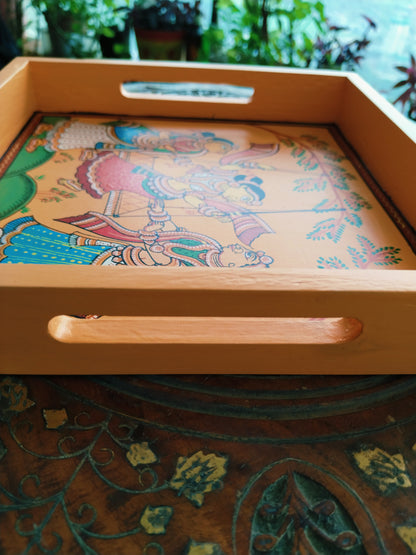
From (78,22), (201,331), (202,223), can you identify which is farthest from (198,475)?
(78,22)

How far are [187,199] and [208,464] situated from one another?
1.32ft

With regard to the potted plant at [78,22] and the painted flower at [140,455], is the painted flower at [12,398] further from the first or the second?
the potted plant at [78,22]

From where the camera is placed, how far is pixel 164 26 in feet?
5.04

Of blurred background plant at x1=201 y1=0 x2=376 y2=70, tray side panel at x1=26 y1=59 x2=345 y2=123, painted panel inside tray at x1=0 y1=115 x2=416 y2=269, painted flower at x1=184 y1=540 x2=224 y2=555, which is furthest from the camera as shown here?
blurred background plant at x1=201 y1=0 x2=376 y2=70

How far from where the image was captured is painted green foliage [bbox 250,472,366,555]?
1.20ft

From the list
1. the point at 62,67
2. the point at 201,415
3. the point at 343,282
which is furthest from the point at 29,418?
the point at 62,67

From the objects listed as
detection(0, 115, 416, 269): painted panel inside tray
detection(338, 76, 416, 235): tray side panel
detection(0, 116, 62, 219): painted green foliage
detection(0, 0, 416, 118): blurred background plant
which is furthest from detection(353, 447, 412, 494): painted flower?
detection(0, 0, 416, 118): blurred background plant

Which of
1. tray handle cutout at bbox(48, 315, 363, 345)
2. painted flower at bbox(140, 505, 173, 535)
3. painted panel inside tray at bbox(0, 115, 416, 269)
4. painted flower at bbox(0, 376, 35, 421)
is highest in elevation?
painted panel inside tray at bbox(0, 115, 416, 269)

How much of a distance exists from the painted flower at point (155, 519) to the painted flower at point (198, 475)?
2cm

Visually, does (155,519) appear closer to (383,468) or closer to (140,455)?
(140,455)

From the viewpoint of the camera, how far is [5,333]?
0.42m

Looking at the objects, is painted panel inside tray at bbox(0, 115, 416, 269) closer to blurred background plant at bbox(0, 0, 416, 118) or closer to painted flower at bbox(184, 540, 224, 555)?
painted flower at bbox(184, 540, 224, 555)

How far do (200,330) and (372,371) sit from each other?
0.19m

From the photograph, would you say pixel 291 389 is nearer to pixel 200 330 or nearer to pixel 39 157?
pixel 200 330
